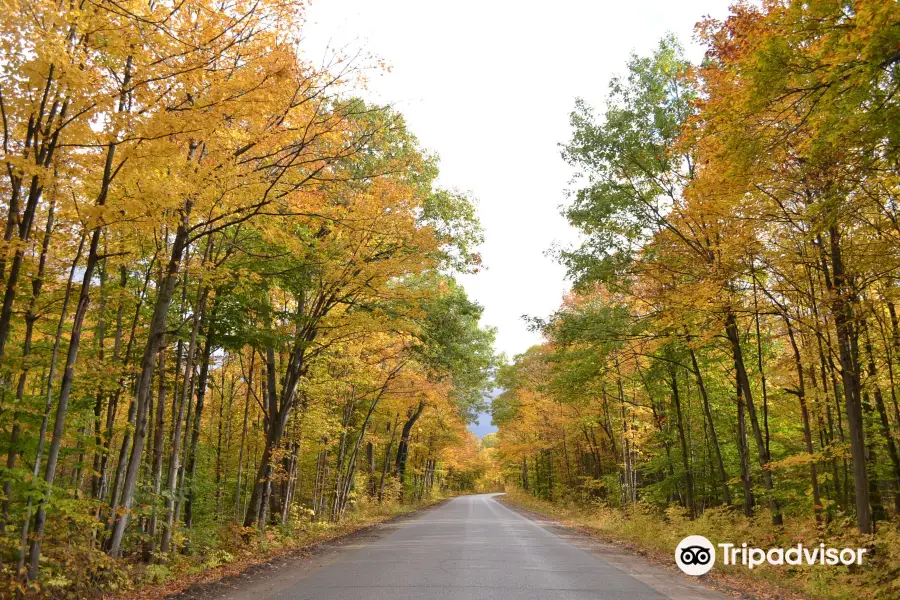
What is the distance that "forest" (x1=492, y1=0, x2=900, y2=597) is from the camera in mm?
5336

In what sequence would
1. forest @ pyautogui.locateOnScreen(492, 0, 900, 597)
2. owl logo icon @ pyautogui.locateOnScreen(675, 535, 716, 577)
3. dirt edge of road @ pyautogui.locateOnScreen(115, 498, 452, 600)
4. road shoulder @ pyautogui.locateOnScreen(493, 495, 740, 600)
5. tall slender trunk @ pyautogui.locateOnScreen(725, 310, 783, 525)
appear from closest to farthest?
forest @ pyautogui.locateOnScreen(492, 0, 900, 597)
dirt edge of road @ pyautogui.locateOnScreen(115, 498, 452, 600)
road shoulder @ pyautogui.locateOnScreen(493, 495, 740, 600)
owl logo icon @ pyautogui.locateOnScreen(675, 535, 716, 577)
tall slender trunk @ pyautogui.locateOnScreen(725, 310, 783, 525)

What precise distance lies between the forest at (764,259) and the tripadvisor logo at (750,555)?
32 cm

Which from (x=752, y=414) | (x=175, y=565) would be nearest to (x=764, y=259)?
(x=752, y=414)

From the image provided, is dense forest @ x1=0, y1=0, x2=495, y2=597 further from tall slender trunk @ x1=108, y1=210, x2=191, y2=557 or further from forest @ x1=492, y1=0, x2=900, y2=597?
forest @ x1=492, y1=0, x2=900, y2=597

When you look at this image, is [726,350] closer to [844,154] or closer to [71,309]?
[844,154]

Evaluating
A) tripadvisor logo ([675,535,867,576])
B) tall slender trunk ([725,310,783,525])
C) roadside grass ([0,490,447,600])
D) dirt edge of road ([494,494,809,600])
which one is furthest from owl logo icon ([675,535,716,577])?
roadside grass ([0,490,447,600])

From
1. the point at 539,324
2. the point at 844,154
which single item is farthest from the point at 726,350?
the point at 844,154

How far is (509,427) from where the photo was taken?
1657 inches

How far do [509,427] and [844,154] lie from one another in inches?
1484

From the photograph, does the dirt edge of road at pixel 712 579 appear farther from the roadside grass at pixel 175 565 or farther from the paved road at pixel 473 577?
the roadside grass at pixel 175 565

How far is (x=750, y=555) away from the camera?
32.4ft

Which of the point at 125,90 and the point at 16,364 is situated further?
the point at 16,364

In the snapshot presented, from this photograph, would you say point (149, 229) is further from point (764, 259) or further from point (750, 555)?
point (750, 555)

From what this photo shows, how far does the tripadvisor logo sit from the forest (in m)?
0.32
